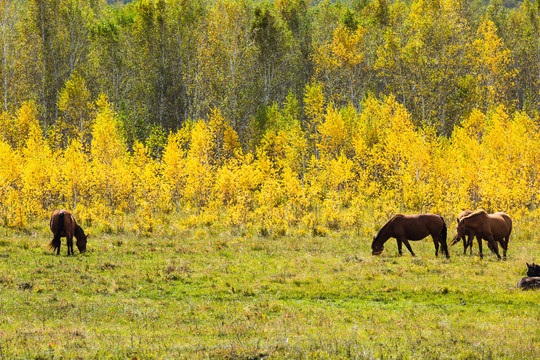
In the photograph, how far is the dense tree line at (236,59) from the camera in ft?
163

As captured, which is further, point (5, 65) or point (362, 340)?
point (5, 65)

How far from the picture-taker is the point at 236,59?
54781 millimetres

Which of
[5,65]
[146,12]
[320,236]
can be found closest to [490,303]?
[320,236]

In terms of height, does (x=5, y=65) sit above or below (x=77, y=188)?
above

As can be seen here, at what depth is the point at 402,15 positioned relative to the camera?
55438 mm

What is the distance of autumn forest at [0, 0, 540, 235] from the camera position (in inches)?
1261

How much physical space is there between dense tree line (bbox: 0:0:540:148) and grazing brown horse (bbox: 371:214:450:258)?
30.3 meters

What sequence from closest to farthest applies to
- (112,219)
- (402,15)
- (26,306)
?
(26,306) < (112,219) < (402,15)

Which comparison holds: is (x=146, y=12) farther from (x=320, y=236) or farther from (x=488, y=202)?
(x=488, y=202)

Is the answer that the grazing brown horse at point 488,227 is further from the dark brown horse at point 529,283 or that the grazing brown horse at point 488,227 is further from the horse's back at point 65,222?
the horse's back at point 65,222

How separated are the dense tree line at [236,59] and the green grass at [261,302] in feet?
104

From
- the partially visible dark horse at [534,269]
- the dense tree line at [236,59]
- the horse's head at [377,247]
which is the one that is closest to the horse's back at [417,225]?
the horse's head at [377,247]

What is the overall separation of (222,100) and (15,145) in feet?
87.4

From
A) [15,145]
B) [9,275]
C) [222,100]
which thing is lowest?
[9,275]
